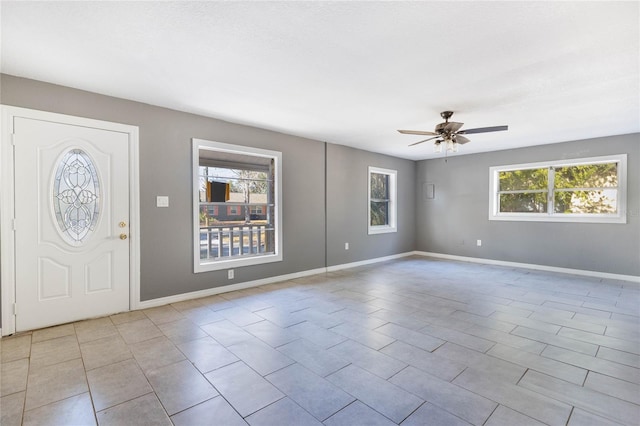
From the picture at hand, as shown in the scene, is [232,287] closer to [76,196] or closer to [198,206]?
[198,206]

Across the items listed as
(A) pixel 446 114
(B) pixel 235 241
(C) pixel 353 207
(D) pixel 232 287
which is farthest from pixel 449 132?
(D) pixel 232 287

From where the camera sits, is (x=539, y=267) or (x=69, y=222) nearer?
(x=69, y=222)

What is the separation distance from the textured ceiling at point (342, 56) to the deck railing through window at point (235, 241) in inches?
69.4

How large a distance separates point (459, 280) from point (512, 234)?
2.20m

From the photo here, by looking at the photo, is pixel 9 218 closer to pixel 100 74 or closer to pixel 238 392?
pixel 100 74

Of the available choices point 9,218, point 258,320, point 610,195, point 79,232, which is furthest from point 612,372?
point 9,218

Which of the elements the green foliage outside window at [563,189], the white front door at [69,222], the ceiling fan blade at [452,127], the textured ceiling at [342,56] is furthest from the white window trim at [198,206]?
the green foliage outside window at [563,189]

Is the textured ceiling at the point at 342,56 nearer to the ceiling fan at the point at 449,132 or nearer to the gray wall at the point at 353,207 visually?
the ceiling fan at the point at 449,132

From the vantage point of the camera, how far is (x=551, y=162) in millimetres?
5863

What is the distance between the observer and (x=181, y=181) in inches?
158

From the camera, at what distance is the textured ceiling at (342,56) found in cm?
200

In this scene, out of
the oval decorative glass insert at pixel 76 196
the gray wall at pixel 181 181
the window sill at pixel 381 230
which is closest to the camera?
the oval decorative glass insert at pixel 76 196

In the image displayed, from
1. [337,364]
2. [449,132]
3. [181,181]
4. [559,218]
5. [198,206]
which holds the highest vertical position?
[449,132]

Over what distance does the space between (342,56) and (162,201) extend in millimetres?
2789
